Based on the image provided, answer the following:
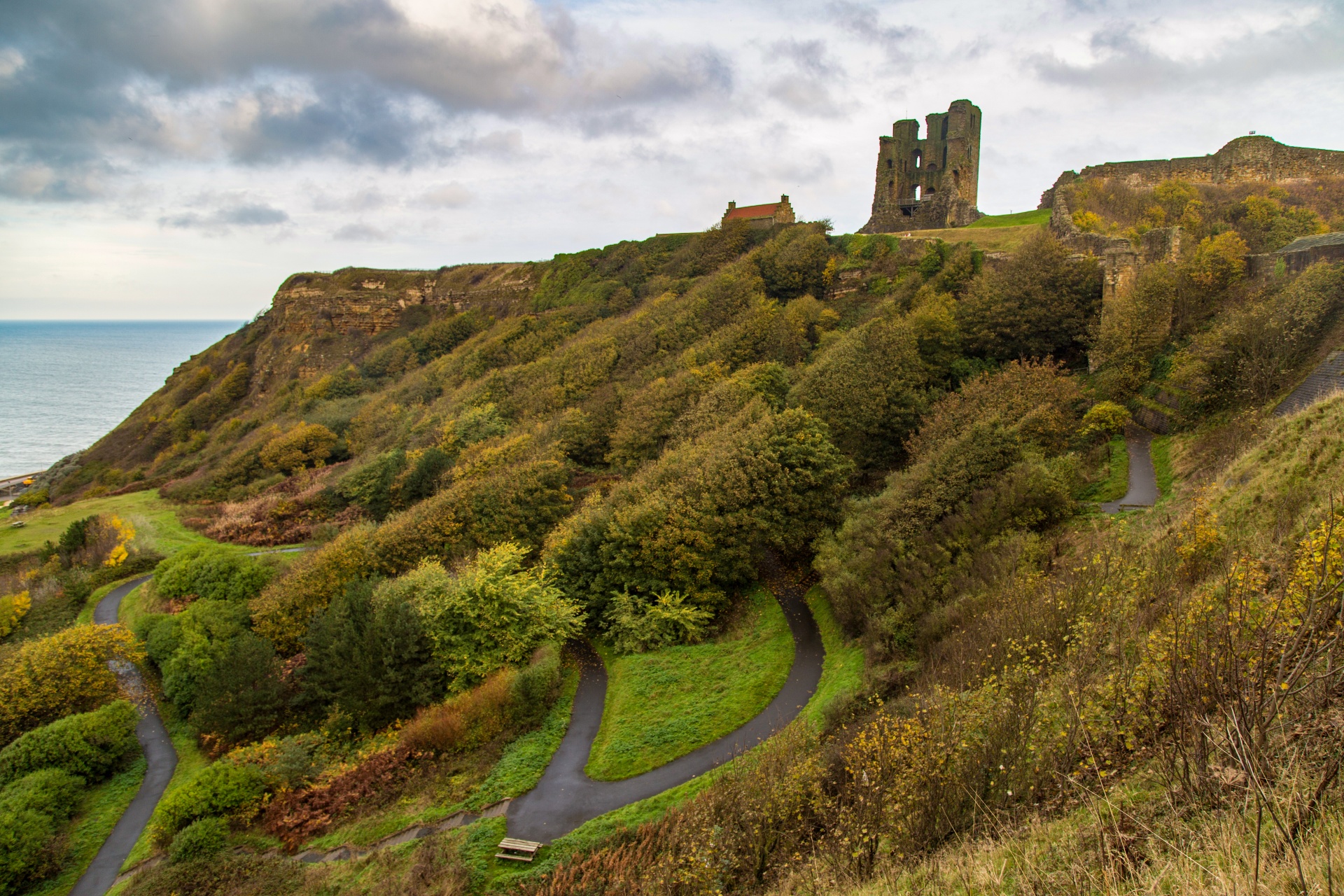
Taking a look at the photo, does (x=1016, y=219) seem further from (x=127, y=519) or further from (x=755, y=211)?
(x=127, y=519)

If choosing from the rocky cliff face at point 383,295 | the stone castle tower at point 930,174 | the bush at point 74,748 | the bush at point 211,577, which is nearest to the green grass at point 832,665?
the bush at point 74,748

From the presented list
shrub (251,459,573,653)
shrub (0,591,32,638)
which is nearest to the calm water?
shrub (0,591,32,638)

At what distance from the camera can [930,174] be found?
48.1m

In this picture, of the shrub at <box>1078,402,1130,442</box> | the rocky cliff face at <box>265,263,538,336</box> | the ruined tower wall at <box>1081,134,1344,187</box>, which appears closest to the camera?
the shrub at <box>1078,402,1130,442</box>

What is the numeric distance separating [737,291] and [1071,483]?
1203 inches

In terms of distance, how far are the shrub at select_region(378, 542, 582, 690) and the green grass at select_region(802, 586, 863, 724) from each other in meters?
7.65

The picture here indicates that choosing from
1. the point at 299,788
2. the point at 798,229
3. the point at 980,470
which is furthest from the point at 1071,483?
the point at 798,229

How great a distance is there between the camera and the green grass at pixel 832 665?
15.9 metres

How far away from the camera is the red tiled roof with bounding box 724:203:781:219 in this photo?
6177cm

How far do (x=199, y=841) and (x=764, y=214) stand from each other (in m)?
58.9

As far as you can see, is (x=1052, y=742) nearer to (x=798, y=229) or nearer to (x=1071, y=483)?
(x=1071, y=483)

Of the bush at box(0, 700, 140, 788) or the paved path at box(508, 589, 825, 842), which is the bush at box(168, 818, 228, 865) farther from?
the paved path at box(508, 589, 825, 842)

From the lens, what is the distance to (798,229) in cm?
5288

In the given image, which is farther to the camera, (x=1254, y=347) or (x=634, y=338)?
(x=634, y=338)
